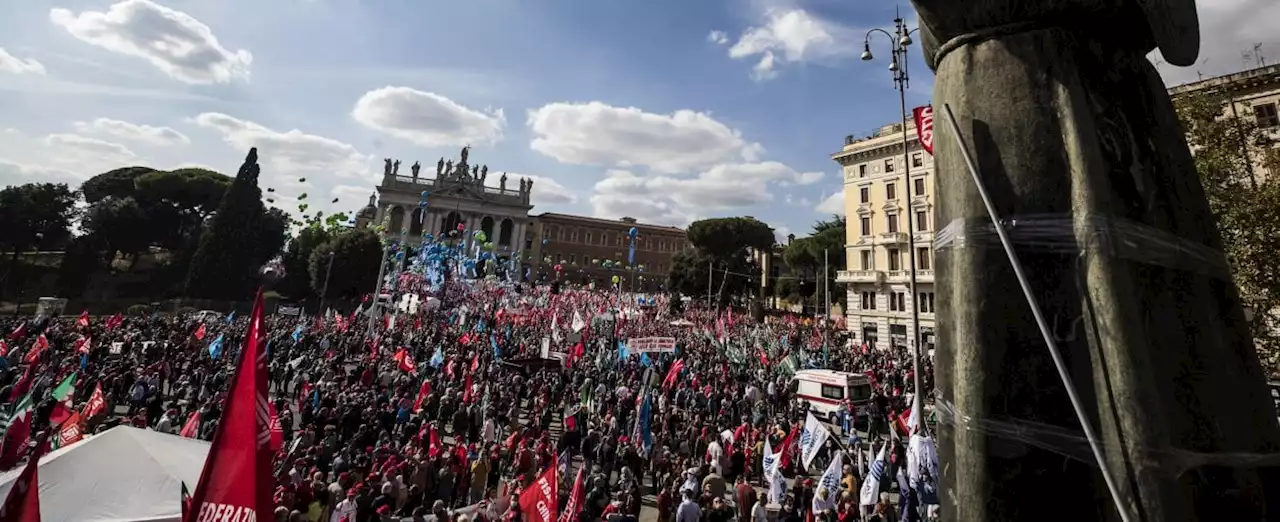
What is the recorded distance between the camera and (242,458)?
4.42 m

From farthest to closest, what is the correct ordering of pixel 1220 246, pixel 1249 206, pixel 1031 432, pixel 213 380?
1. pixel 213 380
2. pixel 1249 206
3. pixel 1220 246
4. pixel 1031 432

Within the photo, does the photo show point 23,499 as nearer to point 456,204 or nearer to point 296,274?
point 296,274

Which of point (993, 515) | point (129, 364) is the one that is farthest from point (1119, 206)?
point (129, 364)

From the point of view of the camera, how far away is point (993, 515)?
1823 mm

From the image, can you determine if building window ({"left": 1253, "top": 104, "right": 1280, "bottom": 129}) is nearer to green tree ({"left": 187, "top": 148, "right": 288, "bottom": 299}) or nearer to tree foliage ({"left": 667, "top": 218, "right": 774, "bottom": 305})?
tree foliage ({"left": 667, "top": 218, "right": 774, "bottom": 305})

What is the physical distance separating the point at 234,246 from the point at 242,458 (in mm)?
58664

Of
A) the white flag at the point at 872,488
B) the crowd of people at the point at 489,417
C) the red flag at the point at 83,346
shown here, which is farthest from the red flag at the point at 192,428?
the white flag at the point at 872,488

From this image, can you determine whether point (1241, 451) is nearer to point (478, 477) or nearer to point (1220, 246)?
point (1220, 246)

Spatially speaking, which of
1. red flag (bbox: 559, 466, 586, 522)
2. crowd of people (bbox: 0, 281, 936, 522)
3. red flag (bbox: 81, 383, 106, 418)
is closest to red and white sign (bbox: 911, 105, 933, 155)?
crowd of people (bbox: 0, 281, 936, 522)

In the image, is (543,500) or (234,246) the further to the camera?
(234,246)

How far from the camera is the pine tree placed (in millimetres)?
50875

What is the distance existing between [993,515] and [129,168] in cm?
8263

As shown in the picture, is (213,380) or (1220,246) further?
(213,380)

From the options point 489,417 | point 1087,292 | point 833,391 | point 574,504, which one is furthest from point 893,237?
point 1087,292
